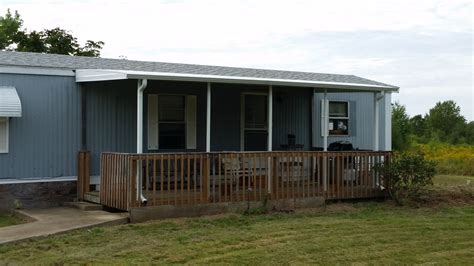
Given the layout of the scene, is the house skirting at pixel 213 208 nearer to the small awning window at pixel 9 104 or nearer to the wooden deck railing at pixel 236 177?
the wooden deck railing at pixel 236 177

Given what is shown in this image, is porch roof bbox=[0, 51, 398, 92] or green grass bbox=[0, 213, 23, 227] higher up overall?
porch roof bbox=[0, 51, 398, 92]

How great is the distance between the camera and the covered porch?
1093 cm

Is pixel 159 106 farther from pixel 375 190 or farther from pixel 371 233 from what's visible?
pixel 371 233

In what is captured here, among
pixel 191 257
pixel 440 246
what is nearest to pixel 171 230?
pixel 191 257

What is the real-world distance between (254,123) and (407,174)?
3.84m

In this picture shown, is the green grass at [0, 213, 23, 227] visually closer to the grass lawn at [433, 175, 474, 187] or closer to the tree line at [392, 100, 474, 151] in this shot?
the grass lawn at [433, 175, 474, 187]

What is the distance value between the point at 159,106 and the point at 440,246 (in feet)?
21.9

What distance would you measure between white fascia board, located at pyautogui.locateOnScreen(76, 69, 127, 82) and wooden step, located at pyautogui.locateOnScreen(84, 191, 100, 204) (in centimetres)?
207

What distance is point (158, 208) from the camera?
35.2 feet

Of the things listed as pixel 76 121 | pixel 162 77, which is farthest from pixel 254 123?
pixel 162 77

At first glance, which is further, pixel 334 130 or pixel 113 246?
pixel 334 130

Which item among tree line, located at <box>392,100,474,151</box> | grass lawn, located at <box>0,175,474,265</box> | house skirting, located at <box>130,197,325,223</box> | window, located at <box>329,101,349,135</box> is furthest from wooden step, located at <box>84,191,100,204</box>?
tree line, located at <box>392,100,474,151</box>

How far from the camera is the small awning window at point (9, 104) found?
441 inches

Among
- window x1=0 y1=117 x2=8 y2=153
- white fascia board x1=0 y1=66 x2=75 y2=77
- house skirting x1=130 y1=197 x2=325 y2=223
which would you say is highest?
white fascia board x1=0 y1=66 x2=75 y2=77
